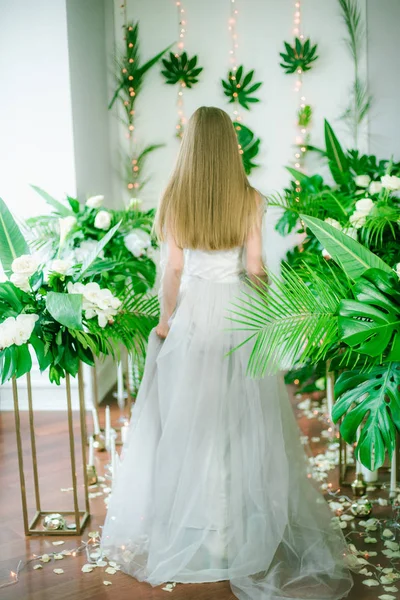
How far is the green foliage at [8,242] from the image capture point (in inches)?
115

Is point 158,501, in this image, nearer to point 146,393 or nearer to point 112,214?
point 146,393

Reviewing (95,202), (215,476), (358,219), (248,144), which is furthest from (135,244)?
(215,476)

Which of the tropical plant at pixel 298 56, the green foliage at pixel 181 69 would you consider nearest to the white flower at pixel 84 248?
the green foliage at pixel 181 69

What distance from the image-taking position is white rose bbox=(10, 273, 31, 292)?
2771 millimetres

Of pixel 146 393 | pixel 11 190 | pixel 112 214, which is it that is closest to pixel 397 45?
pixel 112 214

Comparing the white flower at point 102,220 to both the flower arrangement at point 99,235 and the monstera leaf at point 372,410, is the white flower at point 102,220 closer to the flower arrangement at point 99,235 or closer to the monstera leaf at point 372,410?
the flower arrangement at point 99,235

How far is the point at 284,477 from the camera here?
276cm

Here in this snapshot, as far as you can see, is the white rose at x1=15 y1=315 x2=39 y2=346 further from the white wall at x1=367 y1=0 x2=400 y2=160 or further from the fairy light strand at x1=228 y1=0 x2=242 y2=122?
the white wall at x1=367 y1=0 x2=400 y2=160

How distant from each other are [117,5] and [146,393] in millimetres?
3240

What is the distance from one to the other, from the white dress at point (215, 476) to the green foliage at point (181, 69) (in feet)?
8.33

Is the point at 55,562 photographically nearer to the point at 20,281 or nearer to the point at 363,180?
the point at 20,281

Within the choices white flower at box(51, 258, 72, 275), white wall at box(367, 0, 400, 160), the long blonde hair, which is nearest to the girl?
the long blonde hair

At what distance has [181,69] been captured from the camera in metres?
5.05

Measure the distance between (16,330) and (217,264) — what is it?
803 mm
